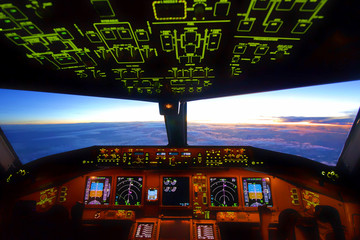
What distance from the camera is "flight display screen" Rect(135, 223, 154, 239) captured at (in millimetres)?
2426

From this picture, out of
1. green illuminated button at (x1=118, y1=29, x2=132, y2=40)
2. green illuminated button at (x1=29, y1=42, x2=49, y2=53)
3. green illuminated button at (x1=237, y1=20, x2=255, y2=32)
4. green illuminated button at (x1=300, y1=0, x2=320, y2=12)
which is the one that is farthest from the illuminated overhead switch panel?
green illuminated button at (x1=300, y1=0, x2=320, y2=12)

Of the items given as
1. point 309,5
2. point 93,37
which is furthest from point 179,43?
point 309,5

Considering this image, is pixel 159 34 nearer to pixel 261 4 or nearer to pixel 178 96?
pixel 261 4

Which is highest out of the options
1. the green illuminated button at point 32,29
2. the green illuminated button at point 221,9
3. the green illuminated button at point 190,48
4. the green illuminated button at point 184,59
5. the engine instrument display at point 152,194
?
A: the green illuminated button at point 32,29

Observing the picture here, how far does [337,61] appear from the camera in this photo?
161 centimetres

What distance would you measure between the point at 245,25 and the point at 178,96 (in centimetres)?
175

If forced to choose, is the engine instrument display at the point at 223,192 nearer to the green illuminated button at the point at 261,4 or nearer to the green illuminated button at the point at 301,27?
the green illuminated button at the point at 301,27

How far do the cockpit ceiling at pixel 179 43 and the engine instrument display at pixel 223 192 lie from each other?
1.58 meters

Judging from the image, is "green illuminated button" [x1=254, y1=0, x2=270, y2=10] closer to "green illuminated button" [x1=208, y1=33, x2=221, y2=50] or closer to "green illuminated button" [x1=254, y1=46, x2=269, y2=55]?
"green illuminated button" [x1=208, y1=33, x2=221, y2=50]

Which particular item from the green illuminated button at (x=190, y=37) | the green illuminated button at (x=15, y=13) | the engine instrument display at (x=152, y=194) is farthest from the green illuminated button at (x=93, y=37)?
the engine instrument display at (x=152, y=194)

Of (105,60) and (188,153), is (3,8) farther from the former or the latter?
(188,153)

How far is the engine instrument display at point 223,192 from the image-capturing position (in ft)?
9.09

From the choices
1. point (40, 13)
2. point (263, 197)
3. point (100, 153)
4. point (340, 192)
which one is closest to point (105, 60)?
point (40, 13)

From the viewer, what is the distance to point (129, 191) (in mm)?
2887
